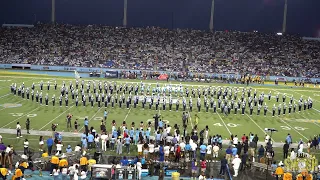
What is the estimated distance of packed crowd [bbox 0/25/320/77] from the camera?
49.9m

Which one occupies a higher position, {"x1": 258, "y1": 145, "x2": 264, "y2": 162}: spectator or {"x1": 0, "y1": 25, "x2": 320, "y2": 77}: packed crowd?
{"x1": 0, "y1": 25, "x2": 320, "y2": 77}: packed crowd

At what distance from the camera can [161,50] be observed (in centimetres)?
5431

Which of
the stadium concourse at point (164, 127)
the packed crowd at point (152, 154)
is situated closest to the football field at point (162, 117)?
the stadium concourse at point (164, 127)

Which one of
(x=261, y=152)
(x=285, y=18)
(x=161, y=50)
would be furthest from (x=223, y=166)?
(x=285, y=18)

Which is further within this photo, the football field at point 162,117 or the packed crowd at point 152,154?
the football field at point 162,117

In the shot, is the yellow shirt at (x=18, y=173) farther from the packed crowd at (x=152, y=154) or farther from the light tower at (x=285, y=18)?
the light tower at (x=285, y=18)

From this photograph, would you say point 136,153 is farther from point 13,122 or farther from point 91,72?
point 91,72

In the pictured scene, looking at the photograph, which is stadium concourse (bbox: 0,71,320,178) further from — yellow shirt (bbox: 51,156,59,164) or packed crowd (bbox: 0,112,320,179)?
yellow shirt (bbox: 51,156,59,164)

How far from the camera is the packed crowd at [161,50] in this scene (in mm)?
49938

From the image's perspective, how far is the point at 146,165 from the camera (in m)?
12.6

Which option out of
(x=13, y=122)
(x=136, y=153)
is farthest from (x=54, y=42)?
A: (x=136, y=153)

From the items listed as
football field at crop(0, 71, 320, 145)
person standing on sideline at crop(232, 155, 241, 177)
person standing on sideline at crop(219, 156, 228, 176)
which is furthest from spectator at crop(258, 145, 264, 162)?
football field at crop(0, 71, 320, 145)

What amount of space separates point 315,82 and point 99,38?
3364 centimetres

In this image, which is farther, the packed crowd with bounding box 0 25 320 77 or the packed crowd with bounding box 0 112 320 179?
the packed crowd with bounding box 0 25 320 77
